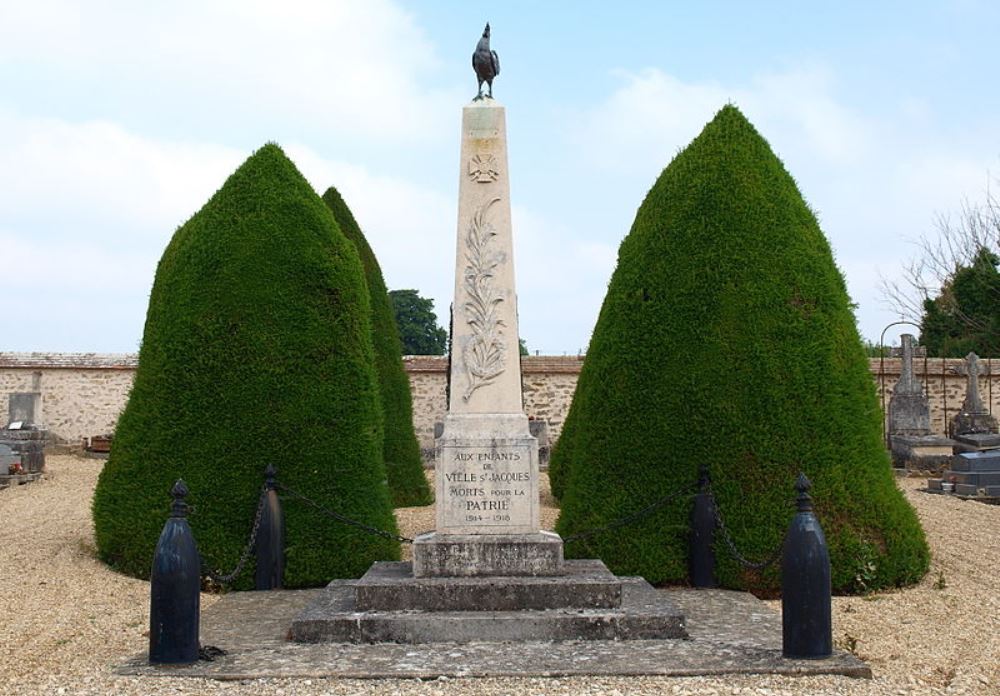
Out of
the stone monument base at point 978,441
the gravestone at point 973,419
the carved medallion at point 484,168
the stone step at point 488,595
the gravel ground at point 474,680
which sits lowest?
the gravel ground at point 474,680

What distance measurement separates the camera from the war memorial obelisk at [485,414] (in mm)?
6305

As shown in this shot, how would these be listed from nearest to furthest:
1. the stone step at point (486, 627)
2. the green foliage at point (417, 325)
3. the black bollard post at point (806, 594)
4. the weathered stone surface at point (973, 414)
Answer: the black bollard post at point (806, 594), the stone step at point (486, 627), the weathered stone surface at point (973, 414), the green foliage at point (417, 325)

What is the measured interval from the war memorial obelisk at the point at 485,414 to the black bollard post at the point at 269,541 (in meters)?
1.49

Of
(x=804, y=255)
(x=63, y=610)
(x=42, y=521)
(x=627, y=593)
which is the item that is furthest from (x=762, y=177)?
(x=42, y=521)

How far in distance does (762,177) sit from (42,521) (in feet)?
29.5

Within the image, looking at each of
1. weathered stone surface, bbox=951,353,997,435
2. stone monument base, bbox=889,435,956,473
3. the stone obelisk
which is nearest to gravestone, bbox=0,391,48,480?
the stone obelisk

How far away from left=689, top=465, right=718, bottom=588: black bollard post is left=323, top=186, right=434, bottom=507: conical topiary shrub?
575 centimetres

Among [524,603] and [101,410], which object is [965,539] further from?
[101,410]

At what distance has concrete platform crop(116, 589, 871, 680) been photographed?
15.7 ft

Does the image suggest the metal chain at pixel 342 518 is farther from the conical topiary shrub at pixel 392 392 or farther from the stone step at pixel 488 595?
the conical topiary shrub at pixel 392 392

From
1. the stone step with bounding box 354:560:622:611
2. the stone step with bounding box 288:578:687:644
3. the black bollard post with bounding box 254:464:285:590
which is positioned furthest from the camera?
the black bollard post with bounding box 254:464:285:590

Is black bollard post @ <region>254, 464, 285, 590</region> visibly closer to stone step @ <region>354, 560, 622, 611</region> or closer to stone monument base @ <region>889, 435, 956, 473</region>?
stone step @ <region>354, 560, 622, 611</region>

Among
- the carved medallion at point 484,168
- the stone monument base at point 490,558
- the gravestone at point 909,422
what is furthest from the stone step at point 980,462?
the carved medallion at point 484,168

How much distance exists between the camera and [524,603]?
5.96m
